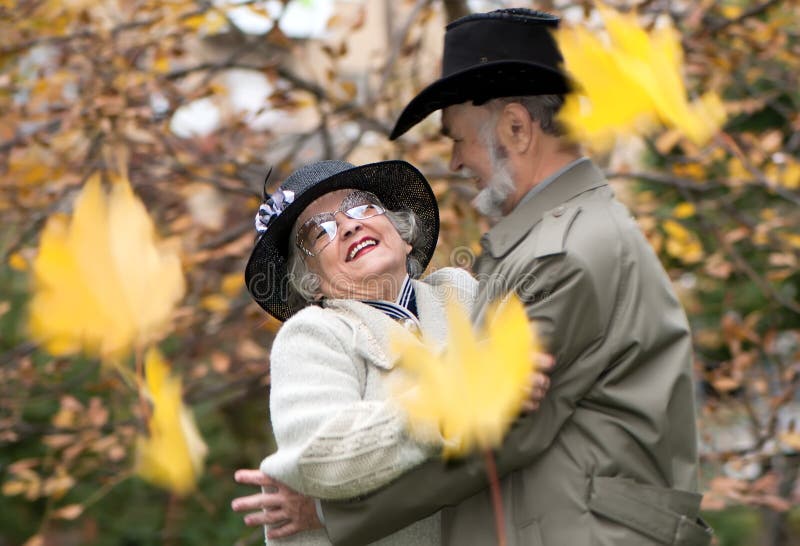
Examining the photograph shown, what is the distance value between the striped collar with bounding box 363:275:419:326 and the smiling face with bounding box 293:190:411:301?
2 centimetres

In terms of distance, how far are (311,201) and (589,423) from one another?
784mm

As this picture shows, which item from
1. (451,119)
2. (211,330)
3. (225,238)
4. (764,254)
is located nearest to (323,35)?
(225,238)

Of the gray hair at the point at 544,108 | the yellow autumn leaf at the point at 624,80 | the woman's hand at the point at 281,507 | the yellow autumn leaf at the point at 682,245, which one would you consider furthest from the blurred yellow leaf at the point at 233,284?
the yellow autumn leaf at the point at 624,80

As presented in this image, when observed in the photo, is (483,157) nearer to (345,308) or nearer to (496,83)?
(496,83)

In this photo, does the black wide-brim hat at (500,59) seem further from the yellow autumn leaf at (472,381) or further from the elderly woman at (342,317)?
the yellow autumn leaf at (472,381)

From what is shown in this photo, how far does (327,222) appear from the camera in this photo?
2.33m

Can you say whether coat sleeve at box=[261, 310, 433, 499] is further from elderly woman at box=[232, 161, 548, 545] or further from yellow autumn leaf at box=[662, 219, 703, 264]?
yellow autumn leaf at box=[662, 219, 703, 264]

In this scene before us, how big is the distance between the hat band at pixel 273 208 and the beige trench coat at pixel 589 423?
53cm

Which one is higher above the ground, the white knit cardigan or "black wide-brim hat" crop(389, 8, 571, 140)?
"black wide-brim hat" crop(389, 8, 571, 140)

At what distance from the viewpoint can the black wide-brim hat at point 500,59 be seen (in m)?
2.17

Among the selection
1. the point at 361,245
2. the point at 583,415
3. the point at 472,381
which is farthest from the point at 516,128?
the point at 472,381

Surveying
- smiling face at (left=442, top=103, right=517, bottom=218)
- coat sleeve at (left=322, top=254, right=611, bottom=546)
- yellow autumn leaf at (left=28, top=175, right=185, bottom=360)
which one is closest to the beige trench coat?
coat sleeve at (left=322, top=254, right=611, bottom=546)

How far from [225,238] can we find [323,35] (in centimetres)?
102

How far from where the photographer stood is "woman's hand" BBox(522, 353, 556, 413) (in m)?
1.84
